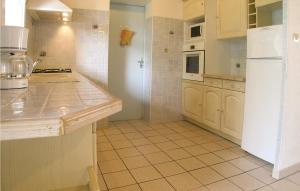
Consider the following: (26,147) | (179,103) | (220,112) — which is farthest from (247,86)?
(26,147)

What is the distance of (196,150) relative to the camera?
9.27ft

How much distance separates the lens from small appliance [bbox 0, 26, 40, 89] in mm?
1151

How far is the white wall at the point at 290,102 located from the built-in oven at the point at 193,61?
1565mm

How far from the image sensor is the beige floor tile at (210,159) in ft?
8.15

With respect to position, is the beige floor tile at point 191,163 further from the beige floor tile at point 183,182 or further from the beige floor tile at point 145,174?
the beige floor tile at point 145,174

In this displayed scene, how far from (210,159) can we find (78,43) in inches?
98.0

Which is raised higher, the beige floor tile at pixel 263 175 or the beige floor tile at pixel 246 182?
the beige floor tile at pixel 263 175

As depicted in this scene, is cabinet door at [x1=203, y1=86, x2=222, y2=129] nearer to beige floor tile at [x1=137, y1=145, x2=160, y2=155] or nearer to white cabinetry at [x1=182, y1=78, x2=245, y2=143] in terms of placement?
white cabinetry at [x1=182, y1=78, x2=245, y2=143]

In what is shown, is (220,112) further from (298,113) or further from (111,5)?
(111,5)

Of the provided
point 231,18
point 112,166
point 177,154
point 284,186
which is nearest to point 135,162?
point 112,166

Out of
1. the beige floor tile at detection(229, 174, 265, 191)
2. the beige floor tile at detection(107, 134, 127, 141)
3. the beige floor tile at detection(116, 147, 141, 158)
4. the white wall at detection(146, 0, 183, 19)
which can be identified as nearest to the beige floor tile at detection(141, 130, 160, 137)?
the beige floor tile at detection(107, 134, 127, 141)

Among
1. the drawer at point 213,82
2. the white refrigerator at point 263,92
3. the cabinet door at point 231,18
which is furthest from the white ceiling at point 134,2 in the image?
the white refrigerator at point 263,92

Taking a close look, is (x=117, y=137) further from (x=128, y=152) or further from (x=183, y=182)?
(x=183, y=182)

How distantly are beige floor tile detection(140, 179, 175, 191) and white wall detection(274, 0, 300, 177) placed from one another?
100 centimetres
